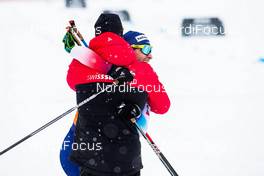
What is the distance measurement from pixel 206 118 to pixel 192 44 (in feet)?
3.06

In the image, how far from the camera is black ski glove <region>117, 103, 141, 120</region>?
192 cm

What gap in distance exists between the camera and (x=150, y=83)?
196 centimetres

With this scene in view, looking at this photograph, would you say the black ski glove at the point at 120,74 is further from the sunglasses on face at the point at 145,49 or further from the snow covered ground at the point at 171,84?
the snow covered ground at the point at 171,84

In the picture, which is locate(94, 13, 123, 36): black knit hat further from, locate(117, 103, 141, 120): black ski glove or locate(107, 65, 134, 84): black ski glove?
locate(117, 103, 141, 120): black ski glove

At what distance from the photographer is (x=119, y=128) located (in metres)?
1.97

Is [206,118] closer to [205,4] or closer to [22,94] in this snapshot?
[205,4]

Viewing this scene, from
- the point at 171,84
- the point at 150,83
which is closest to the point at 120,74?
the point at 150,83

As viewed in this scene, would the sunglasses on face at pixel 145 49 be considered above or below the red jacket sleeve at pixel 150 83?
above

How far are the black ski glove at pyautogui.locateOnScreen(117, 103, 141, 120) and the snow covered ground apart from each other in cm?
162

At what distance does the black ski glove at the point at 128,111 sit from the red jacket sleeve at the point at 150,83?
0.09 meters

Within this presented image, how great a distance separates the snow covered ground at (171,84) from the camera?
364cm

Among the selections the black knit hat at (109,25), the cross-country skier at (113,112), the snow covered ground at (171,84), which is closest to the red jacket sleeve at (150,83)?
the cross-country skier at (113,112)

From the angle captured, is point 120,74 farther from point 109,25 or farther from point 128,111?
point 109,25

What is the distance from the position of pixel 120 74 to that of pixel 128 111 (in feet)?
0.54
